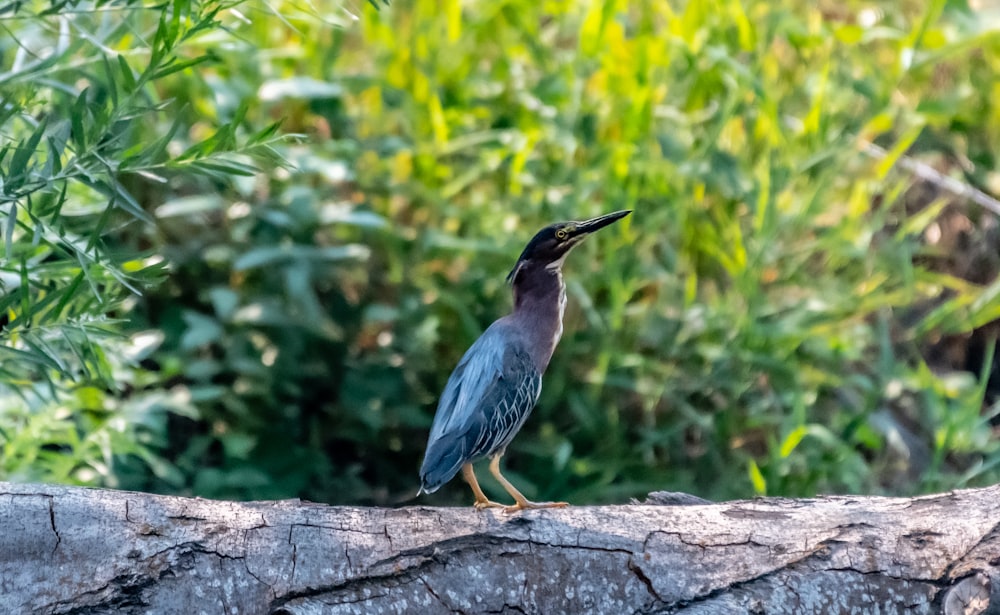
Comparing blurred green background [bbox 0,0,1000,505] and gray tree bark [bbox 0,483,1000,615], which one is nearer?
gray tree bark [bbox 0,483,1000,615]

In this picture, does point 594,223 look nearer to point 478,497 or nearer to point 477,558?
point 478,497

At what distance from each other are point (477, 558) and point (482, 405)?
411 mm

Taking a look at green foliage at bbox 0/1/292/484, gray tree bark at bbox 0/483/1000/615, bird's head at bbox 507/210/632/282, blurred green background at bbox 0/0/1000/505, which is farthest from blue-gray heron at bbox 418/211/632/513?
blurred green background at bbox 0/0/1000/505

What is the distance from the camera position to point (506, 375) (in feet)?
6.42

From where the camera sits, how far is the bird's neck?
204cm

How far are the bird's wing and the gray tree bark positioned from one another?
201 mm

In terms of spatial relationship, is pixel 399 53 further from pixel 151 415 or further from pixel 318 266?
pixel 151 415

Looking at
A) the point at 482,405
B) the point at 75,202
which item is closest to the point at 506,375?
the point at 482,405

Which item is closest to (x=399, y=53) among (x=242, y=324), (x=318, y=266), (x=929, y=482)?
(x=318, y=266)

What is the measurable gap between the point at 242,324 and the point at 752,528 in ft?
5.69

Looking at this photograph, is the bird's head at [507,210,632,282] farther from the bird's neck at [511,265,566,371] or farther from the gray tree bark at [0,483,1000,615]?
the gray tree bark at [0,483,1000,615]

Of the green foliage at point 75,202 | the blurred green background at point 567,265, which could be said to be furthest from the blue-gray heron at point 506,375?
the blurred green background at point 567,265

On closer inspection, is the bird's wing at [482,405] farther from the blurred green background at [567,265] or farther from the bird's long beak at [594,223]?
the blurred green background at [567,265]

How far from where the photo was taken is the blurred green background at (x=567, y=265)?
285 cm
